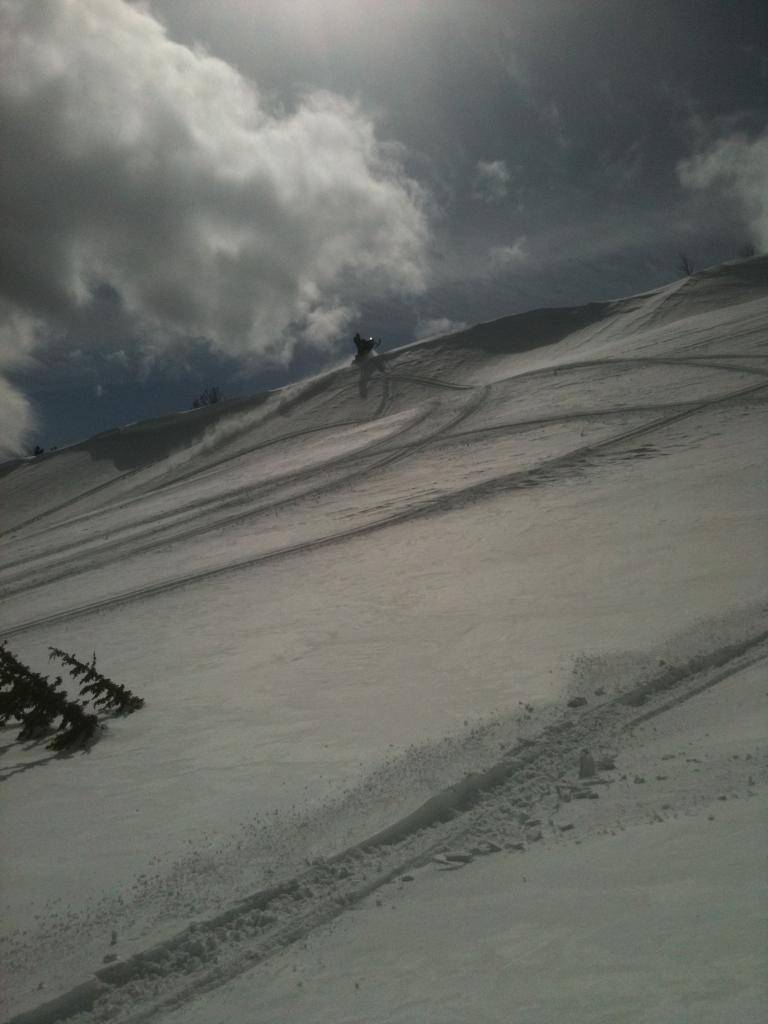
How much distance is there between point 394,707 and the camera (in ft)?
21.6

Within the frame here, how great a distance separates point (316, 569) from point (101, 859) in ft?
25.3

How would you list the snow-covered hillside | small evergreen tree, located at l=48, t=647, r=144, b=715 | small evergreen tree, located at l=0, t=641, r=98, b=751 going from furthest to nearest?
1. small evergreen tree, located at l=48, t=647, r=144, b=715
2. small evergreen tree, located at l=0, t=641, r=98, b=751
3. the snow-covered hillside

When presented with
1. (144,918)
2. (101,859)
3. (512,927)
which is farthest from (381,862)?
(101,859)

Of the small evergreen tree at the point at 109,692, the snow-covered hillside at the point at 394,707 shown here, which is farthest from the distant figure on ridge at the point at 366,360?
the small evergreen tree at the point at 109,692

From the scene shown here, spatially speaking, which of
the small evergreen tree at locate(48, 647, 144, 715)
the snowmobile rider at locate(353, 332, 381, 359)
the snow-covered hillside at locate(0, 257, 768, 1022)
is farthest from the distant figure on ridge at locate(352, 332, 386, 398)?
the small evergreen tree at locate(48, 647, 144, 715)

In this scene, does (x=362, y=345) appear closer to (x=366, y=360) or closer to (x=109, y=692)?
(x=366, y=360)

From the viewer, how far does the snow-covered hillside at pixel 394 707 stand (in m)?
3.55

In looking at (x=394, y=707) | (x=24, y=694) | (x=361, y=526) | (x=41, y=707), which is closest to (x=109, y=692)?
(x=41, y=707)

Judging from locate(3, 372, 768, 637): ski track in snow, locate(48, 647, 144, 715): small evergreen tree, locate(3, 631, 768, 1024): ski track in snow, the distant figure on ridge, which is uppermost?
the distant figure on ridge

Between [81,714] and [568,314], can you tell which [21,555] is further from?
[568,314]

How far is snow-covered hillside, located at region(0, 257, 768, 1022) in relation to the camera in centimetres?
355

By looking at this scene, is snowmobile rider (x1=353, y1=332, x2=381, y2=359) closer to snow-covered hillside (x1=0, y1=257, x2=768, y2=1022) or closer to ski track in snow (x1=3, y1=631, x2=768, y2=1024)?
snow-covered hillside (x1=0, y1=257, x2=768, y2=1022)

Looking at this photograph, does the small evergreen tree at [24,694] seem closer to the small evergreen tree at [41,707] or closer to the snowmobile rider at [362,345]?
the small evergreen tree at [41,707]

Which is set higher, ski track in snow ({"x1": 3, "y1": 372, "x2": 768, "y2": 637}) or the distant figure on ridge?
the distant figure on ridge
